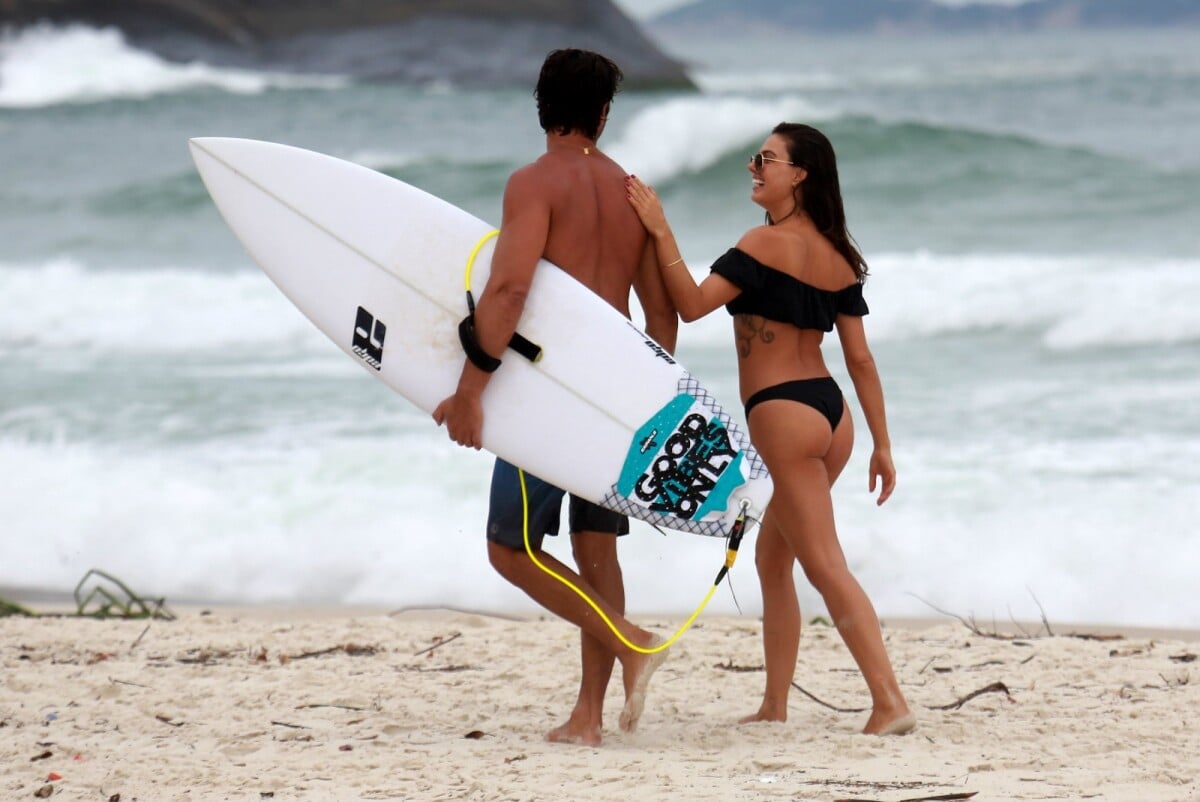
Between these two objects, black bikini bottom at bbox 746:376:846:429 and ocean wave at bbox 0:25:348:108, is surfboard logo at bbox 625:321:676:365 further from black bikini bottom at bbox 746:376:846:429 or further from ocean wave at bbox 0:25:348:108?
ocean wave at bbox 0:25:348:108

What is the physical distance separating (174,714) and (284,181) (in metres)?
1.40

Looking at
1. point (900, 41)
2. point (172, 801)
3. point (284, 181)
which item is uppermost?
point (900, 41)

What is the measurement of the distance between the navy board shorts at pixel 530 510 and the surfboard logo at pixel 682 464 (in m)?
0.12

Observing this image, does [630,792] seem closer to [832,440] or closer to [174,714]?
[832,440]

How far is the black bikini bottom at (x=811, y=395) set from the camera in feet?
10.3

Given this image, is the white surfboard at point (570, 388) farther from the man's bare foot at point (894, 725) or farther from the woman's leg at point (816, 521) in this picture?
the man's bare foot at point (894, 725)

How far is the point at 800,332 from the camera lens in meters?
3.18

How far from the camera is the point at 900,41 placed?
75438mm

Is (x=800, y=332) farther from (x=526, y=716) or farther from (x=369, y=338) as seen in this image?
(x=526, y=716)

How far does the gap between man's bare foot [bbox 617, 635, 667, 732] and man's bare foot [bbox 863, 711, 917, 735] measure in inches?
20.1

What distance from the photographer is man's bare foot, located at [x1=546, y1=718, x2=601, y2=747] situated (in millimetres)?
3242

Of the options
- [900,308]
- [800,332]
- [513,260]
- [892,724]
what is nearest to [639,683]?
[892,724]

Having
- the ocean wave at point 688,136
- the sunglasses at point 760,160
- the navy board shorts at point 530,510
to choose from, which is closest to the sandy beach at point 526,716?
the navy board shorts at point 530,510

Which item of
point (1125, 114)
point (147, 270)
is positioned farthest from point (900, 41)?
point (147, 270)
